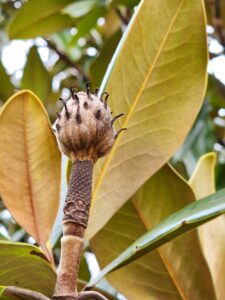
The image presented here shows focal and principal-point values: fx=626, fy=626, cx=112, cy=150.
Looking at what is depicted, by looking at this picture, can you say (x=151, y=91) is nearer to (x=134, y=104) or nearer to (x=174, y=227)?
(x=134, y=104)

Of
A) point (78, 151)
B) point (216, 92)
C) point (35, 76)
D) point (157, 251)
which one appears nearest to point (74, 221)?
point (78, 151)

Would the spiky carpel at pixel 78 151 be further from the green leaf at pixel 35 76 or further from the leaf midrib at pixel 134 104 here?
the green leaf at pixel 35 76

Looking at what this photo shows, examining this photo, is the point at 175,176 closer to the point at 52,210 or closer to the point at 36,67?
the point at 52,210

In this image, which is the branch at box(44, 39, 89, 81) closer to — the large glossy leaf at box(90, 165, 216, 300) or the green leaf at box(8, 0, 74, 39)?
the green leaf at box(8, 0, 74, 39)

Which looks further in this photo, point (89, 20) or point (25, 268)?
point (89, 20)

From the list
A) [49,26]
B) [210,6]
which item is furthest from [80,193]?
[49,26]

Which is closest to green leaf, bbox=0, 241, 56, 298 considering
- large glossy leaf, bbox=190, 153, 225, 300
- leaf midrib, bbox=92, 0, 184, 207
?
leaf midrib, bbox=92, 0, 184, 207
